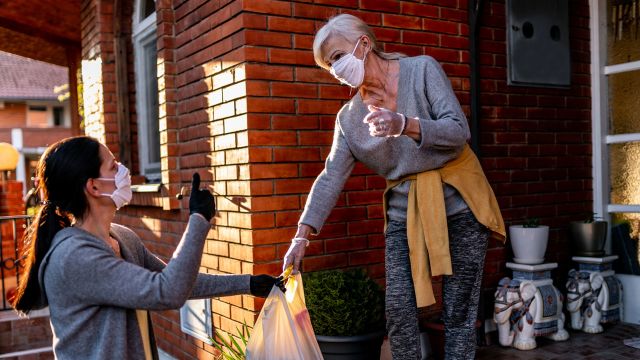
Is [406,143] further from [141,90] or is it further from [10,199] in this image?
[10,199]

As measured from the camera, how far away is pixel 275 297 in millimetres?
2336

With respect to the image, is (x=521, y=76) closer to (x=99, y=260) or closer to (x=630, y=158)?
(x=630, y=158)

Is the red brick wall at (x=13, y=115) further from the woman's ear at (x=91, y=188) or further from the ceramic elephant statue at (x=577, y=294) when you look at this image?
the woman's ear at (x=91, y=188)

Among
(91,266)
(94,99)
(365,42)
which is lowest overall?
(91,266)

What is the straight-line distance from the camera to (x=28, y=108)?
3189 cm

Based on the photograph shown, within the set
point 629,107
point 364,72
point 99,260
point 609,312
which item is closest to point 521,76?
point 629,107

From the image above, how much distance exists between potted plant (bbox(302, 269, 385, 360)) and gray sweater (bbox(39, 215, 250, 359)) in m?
1.19

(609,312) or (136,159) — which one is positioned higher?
(136,159)

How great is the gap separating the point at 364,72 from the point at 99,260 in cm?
123

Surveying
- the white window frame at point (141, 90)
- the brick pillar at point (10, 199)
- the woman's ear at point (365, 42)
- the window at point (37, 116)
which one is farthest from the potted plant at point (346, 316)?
the window at point (37, 116)

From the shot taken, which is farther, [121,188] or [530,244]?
[530,244]

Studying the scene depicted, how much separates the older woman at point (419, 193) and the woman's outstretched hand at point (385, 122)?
0.22m

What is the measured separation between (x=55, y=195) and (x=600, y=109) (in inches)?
160

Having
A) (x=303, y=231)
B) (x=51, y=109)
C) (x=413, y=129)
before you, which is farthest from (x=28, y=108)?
(x=413, y=129)
